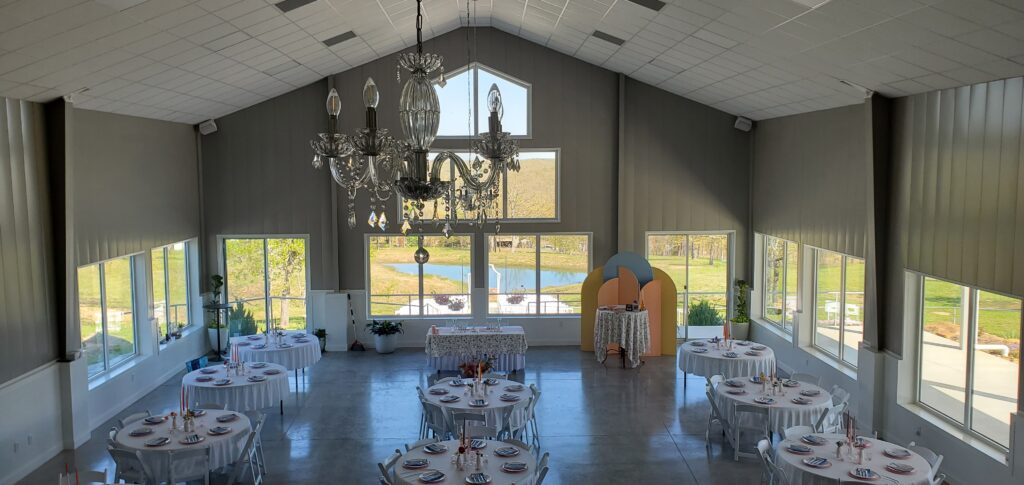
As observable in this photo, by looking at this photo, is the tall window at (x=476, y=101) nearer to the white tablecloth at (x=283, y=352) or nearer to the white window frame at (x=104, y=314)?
the white tablecloth at (x=283, y=352)

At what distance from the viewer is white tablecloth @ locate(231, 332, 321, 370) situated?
38.8 ft

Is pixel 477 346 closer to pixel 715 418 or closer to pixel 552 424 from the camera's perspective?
pixel 552 424

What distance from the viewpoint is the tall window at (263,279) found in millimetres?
15289

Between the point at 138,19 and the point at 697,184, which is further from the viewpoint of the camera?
the point at 697,184

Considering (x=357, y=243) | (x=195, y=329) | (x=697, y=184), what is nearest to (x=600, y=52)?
(x=697, y=184)

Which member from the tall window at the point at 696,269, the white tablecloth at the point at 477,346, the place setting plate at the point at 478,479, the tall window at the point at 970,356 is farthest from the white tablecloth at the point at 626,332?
the place setting plate at the point at 478,479

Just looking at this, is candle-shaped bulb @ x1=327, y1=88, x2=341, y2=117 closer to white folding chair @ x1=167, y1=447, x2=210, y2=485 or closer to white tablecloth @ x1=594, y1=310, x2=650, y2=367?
white folding chair @ x1=167, y1=447, x2=210, y2=485

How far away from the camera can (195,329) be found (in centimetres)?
1447

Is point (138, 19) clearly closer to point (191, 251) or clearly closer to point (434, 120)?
point (434, 120)

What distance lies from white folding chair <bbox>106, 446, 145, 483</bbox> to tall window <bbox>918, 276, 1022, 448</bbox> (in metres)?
8.77

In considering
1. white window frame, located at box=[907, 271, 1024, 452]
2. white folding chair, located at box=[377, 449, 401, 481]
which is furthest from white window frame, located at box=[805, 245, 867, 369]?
white folding chair, located at box=[377, 449, 401, 481]

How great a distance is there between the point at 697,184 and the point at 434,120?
11123 millimetres

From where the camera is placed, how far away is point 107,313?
1150cm

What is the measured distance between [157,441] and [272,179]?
26.5ft
